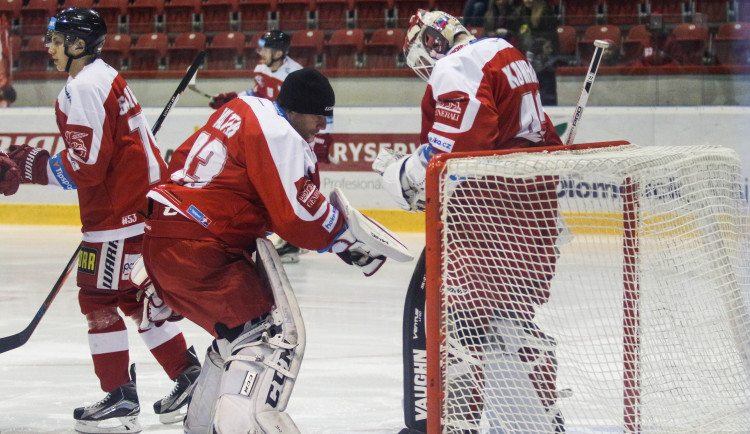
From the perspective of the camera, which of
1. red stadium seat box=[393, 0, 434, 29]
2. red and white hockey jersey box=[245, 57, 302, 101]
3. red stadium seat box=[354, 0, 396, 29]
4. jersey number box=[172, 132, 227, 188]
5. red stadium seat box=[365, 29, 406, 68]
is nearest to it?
jersey number box=[172, 132, 227, 188]

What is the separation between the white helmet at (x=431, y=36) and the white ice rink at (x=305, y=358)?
3.54ft

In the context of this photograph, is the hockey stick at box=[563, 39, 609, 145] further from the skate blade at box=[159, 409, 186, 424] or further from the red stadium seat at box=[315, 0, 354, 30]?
the red stadium seat at box=[315, 0, 354, 30]

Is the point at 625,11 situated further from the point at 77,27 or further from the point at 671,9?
the point at 77,27

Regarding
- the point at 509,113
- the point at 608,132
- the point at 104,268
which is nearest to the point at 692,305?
the point at 509,113

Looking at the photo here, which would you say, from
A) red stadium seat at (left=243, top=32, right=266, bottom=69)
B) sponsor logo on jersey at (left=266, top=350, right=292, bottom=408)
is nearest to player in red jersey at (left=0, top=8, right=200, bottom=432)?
sponsor logo on jersey at (left=266, top=350, right=292, bottom=408)

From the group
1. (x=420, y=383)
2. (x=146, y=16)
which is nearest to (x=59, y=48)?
(x=420, y=383)

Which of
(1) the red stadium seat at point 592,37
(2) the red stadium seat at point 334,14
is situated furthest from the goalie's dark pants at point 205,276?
(2) the red stadium seat at point 334,14

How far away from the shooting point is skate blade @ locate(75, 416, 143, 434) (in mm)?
2920

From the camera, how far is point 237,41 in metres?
7.90

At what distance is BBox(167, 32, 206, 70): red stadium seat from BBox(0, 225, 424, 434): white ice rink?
254cm

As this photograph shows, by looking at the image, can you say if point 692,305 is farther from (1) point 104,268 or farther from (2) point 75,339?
(2) point 75,339

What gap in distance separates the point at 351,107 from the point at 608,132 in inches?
75.1

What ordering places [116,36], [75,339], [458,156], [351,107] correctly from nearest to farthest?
[458,156], [75,339], [351,107], [116,36]

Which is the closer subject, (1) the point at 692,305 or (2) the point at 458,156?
(2) the point at 458,156
